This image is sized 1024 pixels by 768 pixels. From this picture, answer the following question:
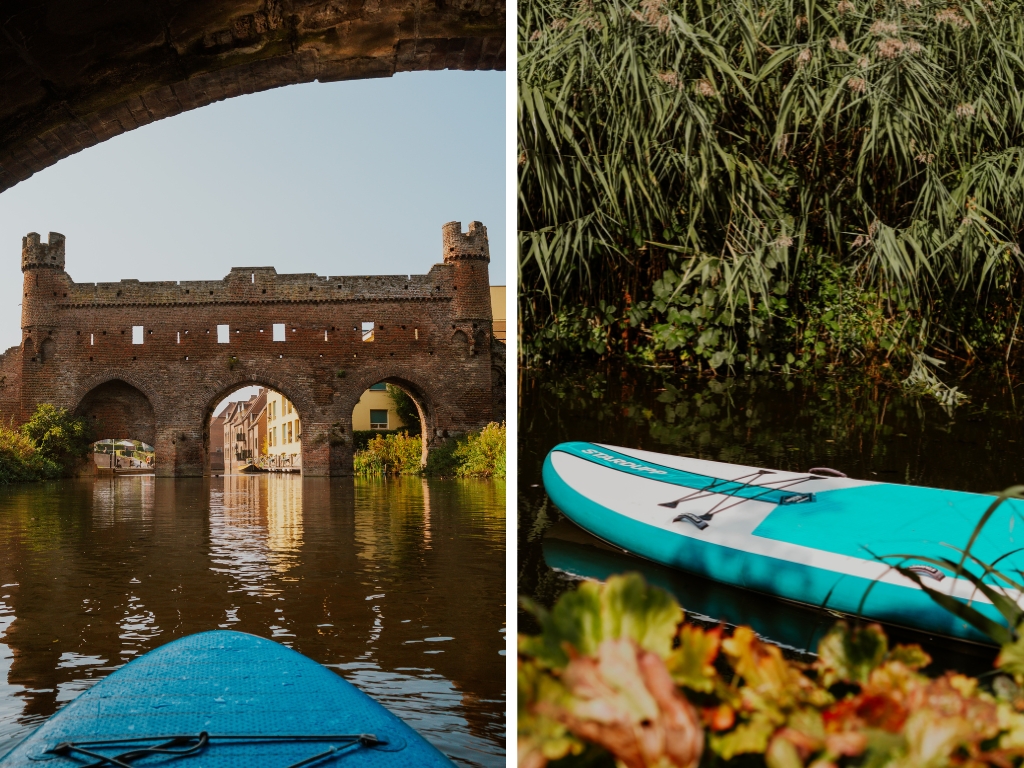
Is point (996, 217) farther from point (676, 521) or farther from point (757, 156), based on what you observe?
point (676, 521)

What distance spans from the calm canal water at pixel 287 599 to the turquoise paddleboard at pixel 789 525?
5.39 ft

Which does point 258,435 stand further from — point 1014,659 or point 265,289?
point 1014,659

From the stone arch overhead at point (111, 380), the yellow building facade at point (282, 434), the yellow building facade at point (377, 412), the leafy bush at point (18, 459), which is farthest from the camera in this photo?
the yellow building facade at point (282, 434)

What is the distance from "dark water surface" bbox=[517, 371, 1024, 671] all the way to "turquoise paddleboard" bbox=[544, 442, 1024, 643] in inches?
0.7

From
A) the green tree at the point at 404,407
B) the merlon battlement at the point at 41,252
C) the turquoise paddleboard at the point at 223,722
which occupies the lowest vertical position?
the turquoise paddleboard at the point at 223,722

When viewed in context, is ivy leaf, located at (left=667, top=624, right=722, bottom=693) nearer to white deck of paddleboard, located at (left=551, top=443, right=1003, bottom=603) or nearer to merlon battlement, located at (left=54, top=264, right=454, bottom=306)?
white deck of paddleboard, located at (left=551, top=443, right=1003, bottom=603)

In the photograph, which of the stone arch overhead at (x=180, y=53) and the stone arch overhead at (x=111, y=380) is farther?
the stone arch overhead at (x=111, y=380)

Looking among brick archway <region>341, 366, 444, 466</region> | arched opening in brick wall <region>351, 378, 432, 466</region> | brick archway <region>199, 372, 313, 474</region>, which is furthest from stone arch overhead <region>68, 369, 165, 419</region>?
arched opening in brick wall <region>351, 378, 432, 466</region>

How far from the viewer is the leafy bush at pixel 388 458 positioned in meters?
17.5

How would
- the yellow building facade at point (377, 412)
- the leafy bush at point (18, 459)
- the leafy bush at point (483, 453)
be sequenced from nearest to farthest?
the leafy bush at point (483, 453) → the leafy bush at point (18, 459) → the yellow building facade at point (377, 412)

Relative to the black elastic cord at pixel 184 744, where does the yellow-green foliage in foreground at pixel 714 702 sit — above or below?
above

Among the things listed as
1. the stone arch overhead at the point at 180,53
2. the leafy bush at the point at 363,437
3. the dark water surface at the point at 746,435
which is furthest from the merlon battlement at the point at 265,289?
the dark water surface at the point at 746,435

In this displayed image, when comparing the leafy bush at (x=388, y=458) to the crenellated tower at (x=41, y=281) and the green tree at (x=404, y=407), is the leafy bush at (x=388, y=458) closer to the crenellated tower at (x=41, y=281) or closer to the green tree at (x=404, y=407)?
the green tree at (x=404, y=407)

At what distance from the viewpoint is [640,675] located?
0.92 ft
